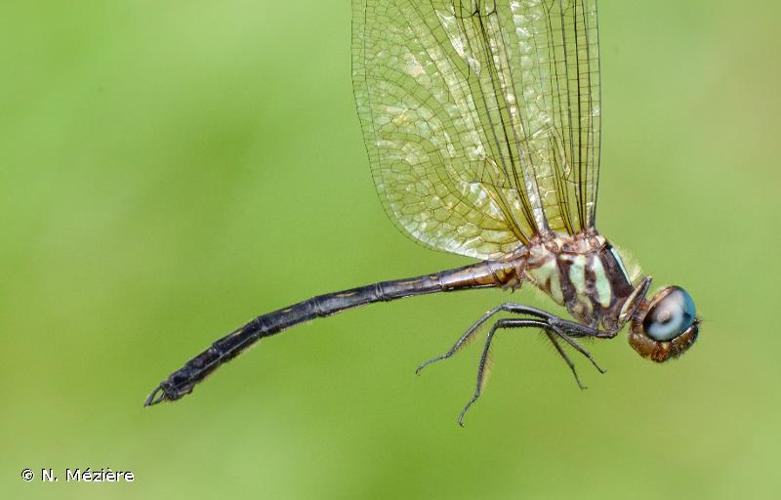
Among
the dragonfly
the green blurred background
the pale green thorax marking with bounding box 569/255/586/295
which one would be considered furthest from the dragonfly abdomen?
the green blurred background

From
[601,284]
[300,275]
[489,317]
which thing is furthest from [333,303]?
[300,275]

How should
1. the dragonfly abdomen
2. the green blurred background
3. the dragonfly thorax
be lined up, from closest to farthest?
the dragonfly thorax
the dragonfly abdomen
the green blurred background

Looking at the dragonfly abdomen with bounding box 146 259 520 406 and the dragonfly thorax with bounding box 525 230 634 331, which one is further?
the dragonfly abdomen with bounding box 146 259 520 406

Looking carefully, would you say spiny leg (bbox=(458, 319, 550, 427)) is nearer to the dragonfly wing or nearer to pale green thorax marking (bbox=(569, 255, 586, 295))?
pale green thorax marking (bbox=(569, 255, 586, 295))

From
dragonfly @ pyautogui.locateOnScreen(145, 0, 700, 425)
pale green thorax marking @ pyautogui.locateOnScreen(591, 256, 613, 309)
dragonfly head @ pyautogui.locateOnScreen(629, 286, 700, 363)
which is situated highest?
dragonfly @ pyautogui.locateOnScreen(145, 0, 700, 425)

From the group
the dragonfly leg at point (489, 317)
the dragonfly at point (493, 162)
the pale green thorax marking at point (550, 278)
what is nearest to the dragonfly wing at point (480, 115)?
the dragonfly at point (493, 162)

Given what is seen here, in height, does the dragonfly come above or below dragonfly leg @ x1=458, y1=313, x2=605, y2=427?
above

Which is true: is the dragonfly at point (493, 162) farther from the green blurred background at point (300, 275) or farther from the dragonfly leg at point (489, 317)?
the green blurred background at point (300, 275)
